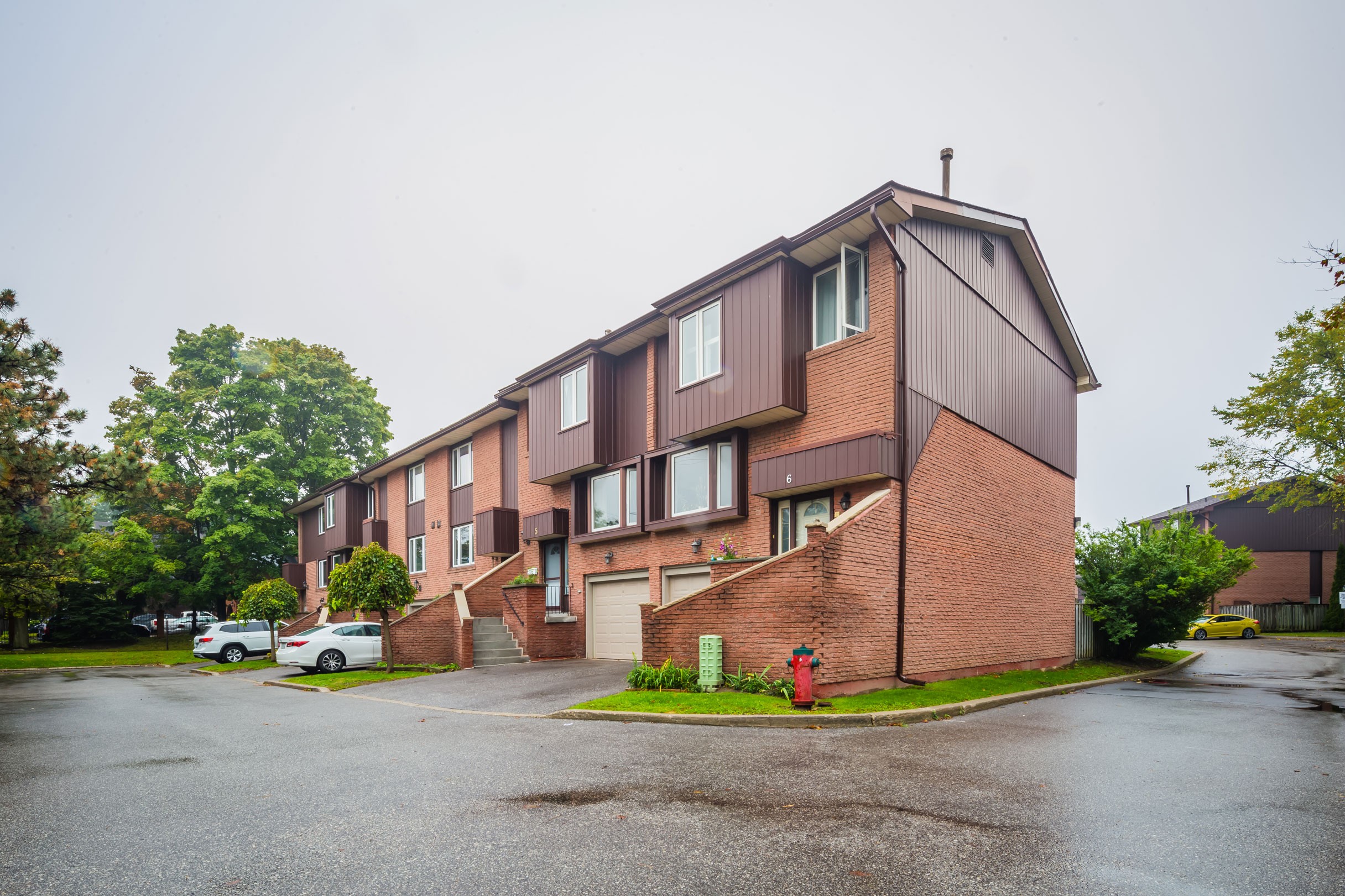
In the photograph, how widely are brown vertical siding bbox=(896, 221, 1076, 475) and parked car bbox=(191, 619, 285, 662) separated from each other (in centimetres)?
2473

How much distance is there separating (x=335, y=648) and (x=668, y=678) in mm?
12205

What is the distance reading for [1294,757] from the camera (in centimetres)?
795

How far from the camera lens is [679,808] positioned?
5.96 meters

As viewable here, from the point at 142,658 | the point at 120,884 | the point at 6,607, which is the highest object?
the point at 120,884

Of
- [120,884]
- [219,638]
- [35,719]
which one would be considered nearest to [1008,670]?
[120,884]

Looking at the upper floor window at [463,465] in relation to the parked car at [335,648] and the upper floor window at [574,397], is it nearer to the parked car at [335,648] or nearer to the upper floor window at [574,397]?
the parked car at [335,648]

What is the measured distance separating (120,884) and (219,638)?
90.3ft

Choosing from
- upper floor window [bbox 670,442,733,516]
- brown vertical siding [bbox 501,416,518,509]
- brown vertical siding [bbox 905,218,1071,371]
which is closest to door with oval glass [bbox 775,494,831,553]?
upper floor window [bbox 670,442,733,516]

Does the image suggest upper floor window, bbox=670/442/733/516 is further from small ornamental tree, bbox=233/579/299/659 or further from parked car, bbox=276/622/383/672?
small ornamental tree, bbox=233/579/299/659

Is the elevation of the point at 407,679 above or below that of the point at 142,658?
above

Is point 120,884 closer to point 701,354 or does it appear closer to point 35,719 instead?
point 35,719

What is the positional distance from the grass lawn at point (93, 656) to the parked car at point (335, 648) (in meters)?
14.4

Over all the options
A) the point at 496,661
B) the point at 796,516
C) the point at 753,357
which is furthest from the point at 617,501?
the point at 753,357

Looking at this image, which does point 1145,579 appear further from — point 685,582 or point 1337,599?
point 1337,599
